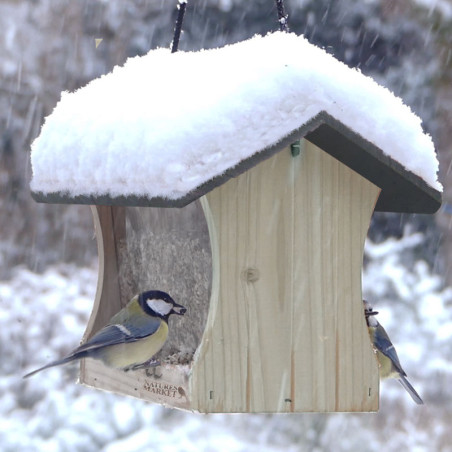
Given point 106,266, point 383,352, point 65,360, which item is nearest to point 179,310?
point 65,360

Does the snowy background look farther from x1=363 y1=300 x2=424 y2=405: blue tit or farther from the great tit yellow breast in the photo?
the great tit yellow breast

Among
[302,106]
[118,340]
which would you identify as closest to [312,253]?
[302,106]

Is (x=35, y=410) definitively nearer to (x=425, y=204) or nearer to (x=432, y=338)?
(x=432, y=338)

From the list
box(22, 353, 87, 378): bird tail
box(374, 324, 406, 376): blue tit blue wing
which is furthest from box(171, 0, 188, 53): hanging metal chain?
box(374, 324, 406, 376): blue tit blue wing

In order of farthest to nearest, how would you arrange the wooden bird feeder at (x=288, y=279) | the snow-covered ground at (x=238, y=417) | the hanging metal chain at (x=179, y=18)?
1. the snow-covered ground at (x=238, y=417)
2. the hanging metal chain at (x=179, y=18)
3. the wooden bird feeder at (x=288, y=279)

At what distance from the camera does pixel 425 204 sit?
2.88 m

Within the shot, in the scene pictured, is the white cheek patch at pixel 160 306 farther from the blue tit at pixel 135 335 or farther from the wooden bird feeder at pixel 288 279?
the wooden bird feeder at pixel 288 279

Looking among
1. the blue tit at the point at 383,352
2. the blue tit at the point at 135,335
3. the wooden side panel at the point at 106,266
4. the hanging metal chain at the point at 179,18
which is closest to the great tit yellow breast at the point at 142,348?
the blue tit at the point at 135,335

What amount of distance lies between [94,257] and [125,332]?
11.3ft

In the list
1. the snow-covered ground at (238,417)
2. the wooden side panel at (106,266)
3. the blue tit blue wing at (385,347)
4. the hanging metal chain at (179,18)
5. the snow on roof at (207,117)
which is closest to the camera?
the snow on roof at (207,117)

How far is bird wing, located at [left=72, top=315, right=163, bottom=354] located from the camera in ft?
9.31

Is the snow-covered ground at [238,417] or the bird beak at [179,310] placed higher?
the bird beak at [179,310]

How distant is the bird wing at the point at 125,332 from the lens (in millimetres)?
2838

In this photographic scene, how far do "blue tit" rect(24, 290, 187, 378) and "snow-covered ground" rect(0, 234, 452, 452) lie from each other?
8.85ft
